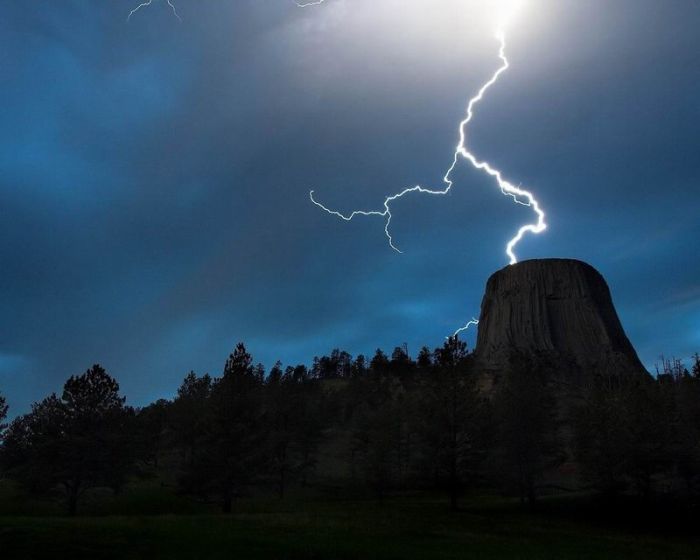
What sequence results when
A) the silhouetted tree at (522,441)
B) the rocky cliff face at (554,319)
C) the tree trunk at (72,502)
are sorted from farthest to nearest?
1. the rocky cliff face at (554,319)
2. the silhouetted tree at (522,441)
3. the tree trunk at (72,502)

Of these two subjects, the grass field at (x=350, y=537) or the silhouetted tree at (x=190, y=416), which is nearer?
the grass field at (x=350, y=537)

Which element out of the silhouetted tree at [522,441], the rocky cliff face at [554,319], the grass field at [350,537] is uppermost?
the rocky cliff face at [554,319]

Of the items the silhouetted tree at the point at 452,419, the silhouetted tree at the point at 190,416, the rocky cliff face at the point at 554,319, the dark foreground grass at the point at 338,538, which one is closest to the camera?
the dark foreground grass at the point at 338,538

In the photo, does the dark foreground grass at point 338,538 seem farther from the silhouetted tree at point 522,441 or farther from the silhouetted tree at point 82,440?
the silhouetted tree at point 82,440

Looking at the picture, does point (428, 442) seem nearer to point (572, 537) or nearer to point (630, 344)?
point (572, 537)

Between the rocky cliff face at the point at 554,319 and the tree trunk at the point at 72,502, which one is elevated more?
the rocky cliff face at the point at 554,319

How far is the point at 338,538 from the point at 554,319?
13097cm

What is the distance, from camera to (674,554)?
2342cm

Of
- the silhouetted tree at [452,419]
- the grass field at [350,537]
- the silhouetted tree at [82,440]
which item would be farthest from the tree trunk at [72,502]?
the silhouetted tree at [452,419]

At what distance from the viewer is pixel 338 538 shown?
21.0 meters

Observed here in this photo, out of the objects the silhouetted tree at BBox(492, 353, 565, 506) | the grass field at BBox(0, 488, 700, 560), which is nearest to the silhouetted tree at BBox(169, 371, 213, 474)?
the grass field at BBox(0, 488, 700, 560)

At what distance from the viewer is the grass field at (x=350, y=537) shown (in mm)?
17297

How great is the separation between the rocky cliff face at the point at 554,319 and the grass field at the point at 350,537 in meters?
102

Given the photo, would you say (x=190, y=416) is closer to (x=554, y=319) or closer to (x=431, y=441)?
(x=431, y=441)
